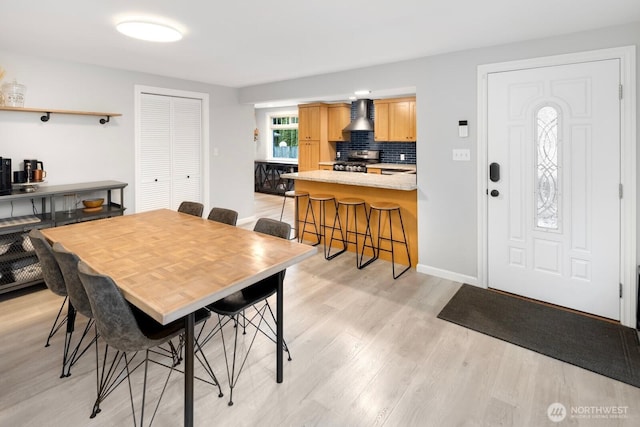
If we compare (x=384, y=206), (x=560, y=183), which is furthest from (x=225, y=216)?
(x=560, y=183)

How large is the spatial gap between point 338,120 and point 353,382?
6782 mm

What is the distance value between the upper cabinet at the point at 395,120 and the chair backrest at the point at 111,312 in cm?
630

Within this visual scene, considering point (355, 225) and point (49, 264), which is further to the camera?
point (355, 225)

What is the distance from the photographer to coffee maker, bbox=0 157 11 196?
321 centimetres

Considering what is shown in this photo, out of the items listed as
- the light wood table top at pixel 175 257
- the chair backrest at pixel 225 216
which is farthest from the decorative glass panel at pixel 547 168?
the chair backrest at pixel 225 216

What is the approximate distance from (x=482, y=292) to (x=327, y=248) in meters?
2.05

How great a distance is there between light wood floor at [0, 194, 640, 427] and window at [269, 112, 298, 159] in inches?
281

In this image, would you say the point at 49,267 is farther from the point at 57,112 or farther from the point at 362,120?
the point at 362,120

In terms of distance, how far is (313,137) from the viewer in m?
8.22

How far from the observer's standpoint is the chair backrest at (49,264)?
2.04 meters

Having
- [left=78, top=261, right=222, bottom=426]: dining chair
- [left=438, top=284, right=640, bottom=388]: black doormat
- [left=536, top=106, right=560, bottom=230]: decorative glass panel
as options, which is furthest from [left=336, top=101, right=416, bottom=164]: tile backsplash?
[left=78, top=261, right=222, bottom=426]: dining chair

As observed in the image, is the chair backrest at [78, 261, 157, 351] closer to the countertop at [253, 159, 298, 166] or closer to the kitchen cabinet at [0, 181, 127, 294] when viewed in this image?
the kitchen cabinet at [0, 181, 127, 294]

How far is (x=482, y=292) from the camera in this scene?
335 centimetres

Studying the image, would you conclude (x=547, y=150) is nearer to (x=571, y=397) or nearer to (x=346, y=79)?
(x=571, y=397)
